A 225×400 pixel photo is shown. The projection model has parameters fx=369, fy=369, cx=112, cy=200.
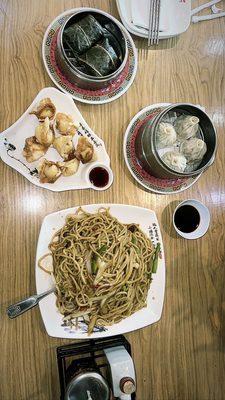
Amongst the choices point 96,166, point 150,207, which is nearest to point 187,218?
point 150,207

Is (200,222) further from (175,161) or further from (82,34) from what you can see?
(82,34)

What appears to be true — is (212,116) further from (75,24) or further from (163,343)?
(163,343)

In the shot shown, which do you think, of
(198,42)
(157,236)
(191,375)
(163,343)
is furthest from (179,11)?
(191,375)

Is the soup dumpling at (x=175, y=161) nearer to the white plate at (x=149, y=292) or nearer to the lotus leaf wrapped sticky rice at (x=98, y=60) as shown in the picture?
the white plate at (x=149, y=292)

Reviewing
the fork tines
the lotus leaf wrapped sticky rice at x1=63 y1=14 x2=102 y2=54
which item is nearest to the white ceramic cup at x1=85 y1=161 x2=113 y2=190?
the lotus leaf wrapped sticky rice at x1=63 y1=14 x2=102 y2=54

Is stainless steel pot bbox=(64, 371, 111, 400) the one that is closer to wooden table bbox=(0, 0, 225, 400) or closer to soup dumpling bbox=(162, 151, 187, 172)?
wooden table bbox=(0, 0, 225, 400)

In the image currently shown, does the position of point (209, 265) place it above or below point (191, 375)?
above
